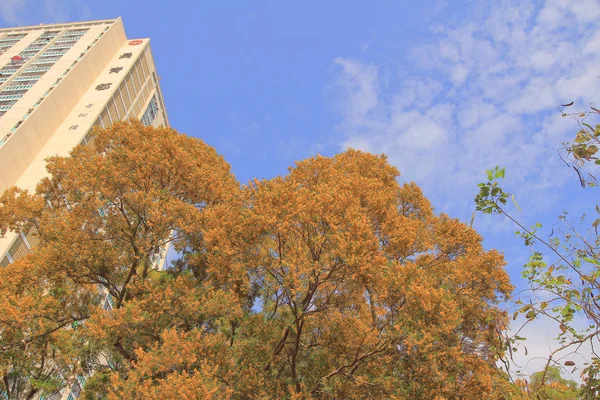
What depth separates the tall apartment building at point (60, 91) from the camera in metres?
23.8

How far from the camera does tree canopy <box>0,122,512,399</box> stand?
8.50 m

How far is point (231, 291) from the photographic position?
974cm

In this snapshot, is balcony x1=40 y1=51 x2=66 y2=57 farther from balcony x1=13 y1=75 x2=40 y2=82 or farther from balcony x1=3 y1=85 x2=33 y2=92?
balcony x1=3 y1=85 x2=33 y2=92

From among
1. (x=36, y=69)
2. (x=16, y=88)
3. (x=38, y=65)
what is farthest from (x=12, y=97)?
(x=38, y=65)

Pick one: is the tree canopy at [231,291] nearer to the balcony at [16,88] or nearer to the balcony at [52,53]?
the balcony at [16,88]

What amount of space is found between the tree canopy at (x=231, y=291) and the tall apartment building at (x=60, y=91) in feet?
29.6

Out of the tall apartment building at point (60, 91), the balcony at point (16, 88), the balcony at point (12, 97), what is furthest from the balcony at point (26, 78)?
the balcony at point (12, 97)

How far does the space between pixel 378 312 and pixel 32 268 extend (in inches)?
327

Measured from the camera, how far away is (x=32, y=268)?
1033 cm

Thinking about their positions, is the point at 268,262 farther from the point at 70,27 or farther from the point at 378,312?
the point at 70,27

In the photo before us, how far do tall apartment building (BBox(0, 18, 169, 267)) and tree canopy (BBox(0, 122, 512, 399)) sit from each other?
9.01m

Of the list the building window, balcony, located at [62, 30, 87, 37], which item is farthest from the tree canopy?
balcony, located at [62, 30, 87, 37]

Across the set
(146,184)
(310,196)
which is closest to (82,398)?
(146,184)

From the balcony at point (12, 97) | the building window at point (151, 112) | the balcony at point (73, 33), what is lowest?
the balcony at point (12, 97)
